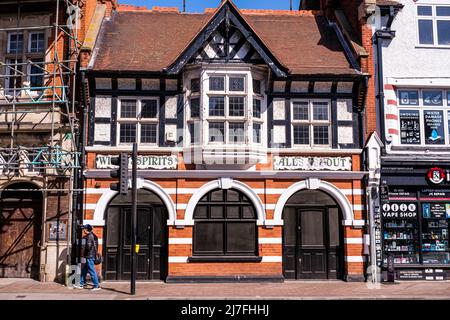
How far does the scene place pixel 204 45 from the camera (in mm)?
14484

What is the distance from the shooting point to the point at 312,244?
1447 centimetres

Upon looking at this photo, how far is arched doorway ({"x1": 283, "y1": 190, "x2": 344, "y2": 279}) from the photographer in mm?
14344

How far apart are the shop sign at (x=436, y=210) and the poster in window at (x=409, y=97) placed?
Answer: 11.2ft

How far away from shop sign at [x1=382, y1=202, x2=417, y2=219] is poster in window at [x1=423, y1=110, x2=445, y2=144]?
2284 mm

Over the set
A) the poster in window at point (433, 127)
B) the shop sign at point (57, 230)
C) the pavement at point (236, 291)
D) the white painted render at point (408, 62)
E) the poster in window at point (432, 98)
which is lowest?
the pavement at point (236, 291)

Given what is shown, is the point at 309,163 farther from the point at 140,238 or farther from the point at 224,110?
the point at 140,238

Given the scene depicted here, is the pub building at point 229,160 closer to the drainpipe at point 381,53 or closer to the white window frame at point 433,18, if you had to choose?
the drainpipe at point 381,53

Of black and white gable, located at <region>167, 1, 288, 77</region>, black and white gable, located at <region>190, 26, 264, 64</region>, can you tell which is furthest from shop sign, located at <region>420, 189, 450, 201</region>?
black and white gable, located at <region>190, 26, 264, 64</region>

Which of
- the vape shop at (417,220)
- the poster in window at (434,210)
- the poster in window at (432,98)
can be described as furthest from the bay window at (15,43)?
the poster in window at (434,210)

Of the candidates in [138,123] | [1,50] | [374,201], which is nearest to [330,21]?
[374,201]

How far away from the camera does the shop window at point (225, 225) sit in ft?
46.6

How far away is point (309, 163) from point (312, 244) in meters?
2.55

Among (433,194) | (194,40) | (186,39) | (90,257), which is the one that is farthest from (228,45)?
(433,194)

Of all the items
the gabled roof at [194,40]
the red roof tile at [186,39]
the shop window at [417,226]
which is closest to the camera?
the gabled roof at [194,40]
